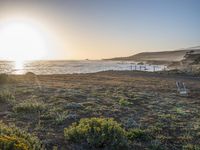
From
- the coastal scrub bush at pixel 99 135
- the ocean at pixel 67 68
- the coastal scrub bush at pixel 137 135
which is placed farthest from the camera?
the ocean at pixel 67 68

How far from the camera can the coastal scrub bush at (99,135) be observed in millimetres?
6840

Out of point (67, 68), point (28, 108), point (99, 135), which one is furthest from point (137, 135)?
point (67, 68)

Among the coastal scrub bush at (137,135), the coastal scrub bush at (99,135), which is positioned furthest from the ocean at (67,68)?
the coastal scrub bush at (99,135)

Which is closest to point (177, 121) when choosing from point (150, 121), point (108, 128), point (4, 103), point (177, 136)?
point (150, 121)

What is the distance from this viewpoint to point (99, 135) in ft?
22.8

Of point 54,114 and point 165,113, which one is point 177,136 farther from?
point 54,114

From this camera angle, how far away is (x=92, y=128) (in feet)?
24.0

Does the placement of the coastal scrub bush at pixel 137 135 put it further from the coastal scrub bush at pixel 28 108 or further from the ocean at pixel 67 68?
the ocean at pixel 67 68

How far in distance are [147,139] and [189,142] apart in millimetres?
1251

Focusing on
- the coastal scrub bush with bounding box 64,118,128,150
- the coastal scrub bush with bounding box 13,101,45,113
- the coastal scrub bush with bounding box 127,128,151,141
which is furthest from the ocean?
the coastal scrub bush with bounding box 64,118,128,150

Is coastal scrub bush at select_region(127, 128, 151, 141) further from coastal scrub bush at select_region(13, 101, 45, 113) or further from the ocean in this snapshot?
the ocean

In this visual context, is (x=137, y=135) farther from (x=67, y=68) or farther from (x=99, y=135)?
(x=67, y=68)

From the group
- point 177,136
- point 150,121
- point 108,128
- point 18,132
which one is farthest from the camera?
point 150,121

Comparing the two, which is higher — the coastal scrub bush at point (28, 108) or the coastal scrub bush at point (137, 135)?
the coastal scrub bush at point (28, 108)
